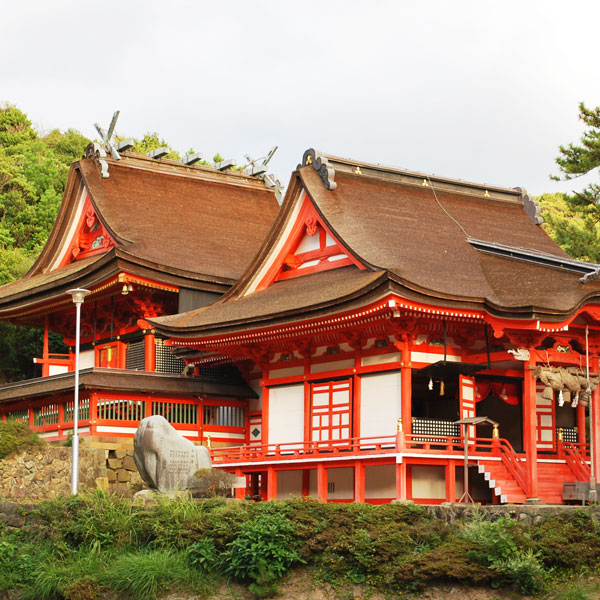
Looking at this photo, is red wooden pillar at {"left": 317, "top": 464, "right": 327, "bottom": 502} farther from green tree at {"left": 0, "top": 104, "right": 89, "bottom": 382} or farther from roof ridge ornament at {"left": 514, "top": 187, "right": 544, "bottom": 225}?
green tree at {"left": 0, "top": 104, "right": 89, "bottom": 382}

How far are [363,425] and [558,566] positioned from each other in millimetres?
10208

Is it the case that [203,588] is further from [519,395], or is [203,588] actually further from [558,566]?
[519,395]

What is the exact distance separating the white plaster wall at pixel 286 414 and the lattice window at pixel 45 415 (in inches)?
262

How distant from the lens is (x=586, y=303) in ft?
84.0

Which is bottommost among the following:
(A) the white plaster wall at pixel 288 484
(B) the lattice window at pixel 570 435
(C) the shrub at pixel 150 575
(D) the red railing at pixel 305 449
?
(C) the shrub at pixel 150 575

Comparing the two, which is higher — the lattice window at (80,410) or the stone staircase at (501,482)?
the lattice window at (80,410)

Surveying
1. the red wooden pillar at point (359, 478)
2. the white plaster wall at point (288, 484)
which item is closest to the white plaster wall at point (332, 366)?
the red wooden pillar at point (359, 478)

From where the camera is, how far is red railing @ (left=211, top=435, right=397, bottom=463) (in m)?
26.8

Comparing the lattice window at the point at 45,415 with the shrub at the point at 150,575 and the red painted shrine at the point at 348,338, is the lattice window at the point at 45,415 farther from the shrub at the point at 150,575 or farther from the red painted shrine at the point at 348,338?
the shrub at the point at 150,575

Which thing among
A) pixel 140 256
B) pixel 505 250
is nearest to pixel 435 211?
pixel 505 250

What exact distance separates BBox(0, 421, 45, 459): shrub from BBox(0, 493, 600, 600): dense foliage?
6305 mm

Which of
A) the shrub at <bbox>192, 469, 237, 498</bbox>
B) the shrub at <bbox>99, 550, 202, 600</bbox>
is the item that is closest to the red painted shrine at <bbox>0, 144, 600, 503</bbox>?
the shrub at <bbox>192, 469, 237, 498</bbox>

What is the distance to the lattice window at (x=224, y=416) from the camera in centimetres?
3300

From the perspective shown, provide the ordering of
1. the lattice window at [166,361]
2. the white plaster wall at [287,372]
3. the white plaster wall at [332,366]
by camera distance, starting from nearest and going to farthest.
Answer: the white plaster wall at [332,366]
the white plaster wall at [287,372]
the lattice window at [166,361]
